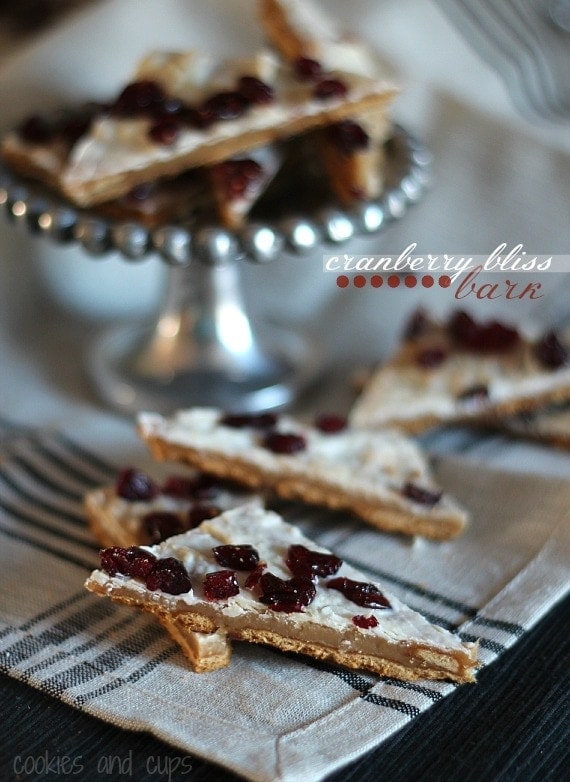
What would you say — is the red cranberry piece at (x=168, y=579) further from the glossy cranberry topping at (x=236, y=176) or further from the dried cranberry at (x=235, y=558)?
the glossy cranberry topping at (x=236, y=176)

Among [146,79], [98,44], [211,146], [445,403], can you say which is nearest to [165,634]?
[445,403]

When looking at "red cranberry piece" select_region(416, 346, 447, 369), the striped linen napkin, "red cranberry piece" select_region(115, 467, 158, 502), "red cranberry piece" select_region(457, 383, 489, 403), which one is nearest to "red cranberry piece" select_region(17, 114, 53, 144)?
the striped linen napkin

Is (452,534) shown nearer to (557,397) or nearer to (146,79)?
(557,397)

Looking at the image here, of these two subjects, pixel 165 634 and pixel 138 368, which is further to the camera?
pixel 138 368

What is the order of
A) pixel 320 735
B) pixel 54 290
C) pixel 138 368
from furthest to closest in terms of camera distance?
pixel 54 290 < pixel 138 368 < pixel 320 735

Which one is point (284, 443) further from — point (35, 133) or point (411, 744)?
point (35, 133)
